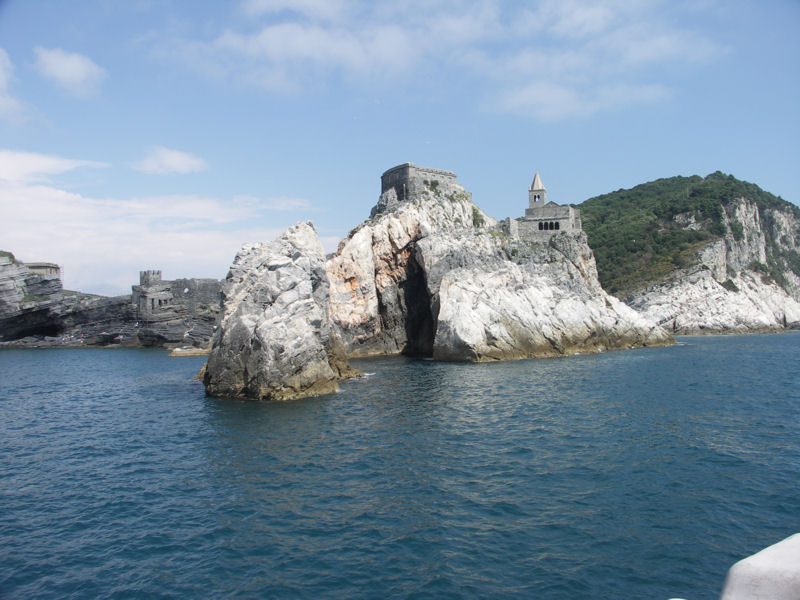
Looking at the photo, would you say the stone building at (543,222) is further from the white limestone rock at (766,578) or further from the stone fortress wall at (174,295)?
the white limestone rock at (766,578)

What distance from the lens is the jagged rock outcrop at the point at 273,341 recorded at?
1083 inches

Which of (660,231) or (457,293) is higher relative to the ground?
(660,231)

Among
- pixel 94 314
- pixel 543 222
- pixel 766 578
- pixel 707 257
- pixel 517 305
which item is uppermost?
pixel 543 222

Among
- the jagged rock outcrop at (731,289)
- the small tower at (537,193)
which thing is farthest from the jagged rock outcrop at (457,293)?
the jagged rock outcrop at (731,289)

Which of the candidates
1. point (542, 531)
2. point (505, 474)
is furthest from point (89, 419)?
point (542, 531)

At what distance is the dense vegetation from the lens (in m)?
93.2

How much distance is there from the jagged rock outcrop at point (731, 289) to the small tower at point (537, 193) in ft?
97.4

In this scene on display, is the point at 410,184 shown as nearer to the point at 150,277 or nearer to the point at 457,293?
the point at 457,293

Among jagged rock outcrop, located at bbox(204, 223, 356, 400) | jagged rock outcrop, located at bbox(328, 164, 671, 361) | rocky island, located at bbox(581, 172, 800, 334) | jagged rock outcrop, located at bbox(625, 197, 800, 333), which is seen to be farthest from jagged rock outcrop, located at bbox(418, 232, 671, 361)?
rocky island, located at bbox(581, 172, 800, 334)

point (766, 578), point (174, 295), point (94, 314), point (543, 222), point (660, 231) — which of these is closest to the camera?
point (766, 578)

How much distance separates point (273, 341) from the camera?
1077 inches

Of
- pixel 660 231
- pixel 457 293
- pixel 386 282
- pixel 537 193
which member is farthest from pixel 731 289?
pixel 386 282

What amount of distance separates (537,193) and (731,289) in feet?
146

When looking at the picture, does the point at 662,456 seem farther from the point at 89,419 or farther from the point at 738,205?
the point at 738,205
